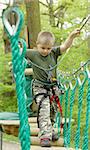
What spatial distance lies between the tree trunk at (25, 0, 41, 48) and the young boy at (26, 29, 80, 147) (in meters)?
3.08

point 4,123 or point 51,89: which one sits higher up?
point 51,89

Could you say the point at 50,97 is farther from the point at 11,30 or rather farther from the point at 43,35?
the point at 11,30

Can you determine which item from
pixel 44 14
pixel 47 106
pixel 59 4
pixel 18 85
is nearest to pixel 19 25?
pixel 18 85

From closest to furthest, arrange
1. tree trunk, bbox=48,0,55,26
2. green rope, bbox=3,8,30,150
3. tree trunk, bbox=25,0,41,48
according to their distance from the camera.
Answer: green rope, bbox=3,8,30,150, tree trunk, bbox=25,0,41,48, tree trunk, bbox=48,0,55,26

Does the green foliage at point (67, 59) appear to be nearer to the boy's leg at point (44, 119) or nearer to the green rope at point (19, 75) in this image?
the boy's leg at point (44, 119)

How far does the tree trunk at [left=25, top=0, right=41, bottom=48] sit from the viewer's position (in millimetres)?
5898

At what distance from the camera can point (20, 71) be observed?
46.1 inches

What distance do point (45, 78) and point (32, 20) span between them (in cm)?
353

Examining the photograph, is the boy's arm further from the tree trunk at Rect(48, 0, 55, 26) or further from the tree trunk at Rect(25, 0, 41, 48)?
the tree trunk at Rect(48, 0, 55, 26)

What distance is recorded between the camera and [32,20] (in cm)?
606

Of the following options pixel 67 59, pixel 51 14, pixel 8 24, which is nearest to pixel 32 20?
pixel 67 59

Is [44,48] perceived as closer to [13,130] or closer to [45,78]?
[45,78]

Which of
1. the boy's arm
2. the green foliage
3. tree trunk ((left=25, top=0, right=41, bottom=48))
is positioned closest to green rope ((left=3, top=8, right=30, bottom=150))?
the boy's arm

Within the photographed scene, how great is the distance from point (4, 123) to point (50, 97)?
312 mm
